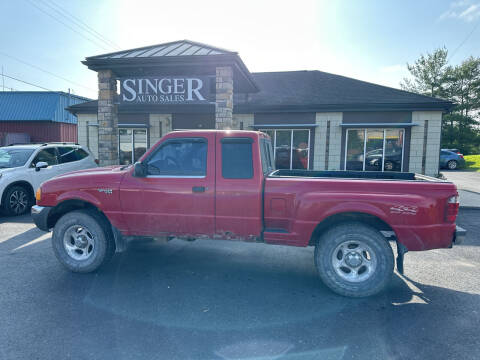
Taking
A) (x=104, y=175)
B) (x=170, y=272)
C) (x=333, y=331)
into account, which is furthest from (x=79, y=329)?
(x=333, y=331)

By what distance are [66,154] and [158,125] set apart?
7.23 m

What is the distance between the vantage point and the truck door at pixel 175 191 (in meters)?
4.34

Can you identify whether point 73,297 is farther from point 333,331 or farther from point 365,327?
point 365,327

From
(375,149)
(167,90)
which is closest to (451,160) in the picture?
(375,149)

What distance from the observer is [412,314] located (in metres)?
3.57

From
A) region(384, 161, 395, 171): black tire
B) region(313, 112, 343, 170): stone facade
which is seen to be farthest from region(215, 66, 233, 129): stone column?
region(384, 161, 395, 171): black tire

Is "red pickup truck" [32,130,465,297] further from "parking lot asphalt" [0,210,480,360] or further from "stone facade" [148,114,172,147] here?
"stone facade" [148,114,172,147]

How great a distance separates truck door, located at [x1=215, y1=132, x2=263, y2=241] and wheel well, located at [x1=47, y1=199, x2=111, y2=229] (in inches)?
72.1

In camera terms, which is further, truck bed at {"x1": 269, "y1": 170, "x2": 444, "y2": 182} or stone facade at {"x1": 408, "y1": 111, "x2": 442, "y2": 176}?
stone facade at {"x1": 408, "y1": 111, "x2": 442, "y2": 176}

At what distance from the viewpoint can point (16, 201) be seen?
8352 mm

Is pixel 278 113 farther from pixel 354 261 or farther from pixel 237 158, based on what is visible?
pixel 354 261

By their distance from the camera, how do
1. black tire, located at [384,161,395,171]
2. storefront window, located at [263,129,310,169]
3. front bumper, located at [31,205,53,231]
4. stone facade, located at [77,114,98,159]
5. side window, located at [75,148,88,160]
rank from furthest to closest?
stone facade, located at [77,114,98,159] < storefront window, located at [263,129,310,169] < black tire, located at [384,161,395,171] < side window, located at [75,148,88,160] < front bumper, located at [31,205,53,231]

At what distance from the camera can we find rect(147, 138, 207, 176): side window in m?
4.45

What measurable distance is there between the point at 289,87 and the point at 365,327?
1529 centimetres
